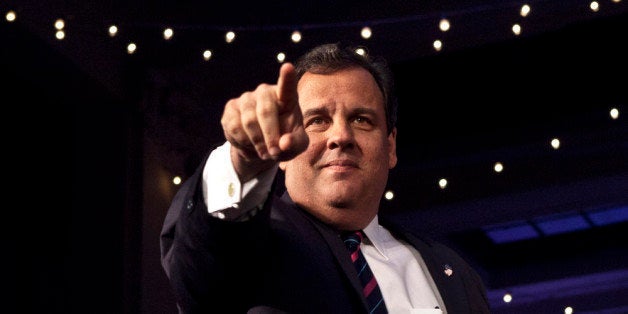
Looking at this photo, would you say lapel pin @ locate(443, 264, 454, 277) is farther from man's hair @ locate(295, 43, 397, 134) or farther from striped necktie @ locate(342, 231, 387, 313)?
man's hair @ locate(295, 43, 397, 134)

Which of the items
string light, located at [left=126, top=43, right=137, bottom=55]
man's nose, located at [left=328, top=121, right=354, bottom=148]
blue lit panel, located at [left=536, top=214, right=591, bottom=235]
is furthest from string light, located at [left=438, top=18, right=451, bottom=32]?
blue lit panel, located at [left=536, top=214, right=591, bottom=235]

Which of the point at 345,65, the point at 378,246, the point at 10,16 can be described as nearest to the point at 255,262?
the point at 378,246

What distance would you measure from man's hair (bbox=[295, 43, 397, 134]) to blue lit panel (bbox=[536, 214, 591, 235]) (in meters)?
4.80

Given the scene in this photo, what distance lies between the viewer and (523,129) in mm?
4434

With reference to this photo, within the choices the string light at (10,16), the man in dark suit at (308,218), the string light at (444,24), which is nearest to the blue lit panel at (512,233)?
the string light at (444,24)

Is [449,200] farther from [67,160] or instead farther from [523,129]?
[67,160]

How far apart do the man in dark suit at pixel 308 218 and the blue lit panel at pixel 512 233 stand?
472 cm

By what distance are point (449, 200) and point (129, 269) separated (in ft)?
5.47

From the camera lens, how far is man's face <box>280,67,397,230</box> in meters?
1.68

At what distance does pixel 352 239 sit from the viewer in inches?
64.2

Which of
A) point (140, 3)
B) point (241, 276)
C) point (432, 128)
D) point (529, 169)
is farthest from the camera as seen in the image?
point (529, 169)

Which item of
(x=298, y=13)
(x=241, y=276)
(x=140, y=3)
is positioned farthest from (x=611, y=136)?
(x=241, y=276)

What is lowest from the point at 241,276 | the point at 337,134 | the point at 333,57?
the point at 241,276

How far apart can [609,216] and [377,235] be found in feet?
17.0
